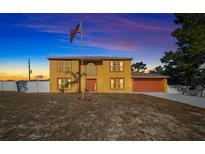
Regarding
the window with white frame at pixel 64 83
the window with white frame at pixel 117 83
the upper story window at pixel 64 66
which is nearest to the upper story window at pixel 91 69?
the upper story window at pixel 64 66

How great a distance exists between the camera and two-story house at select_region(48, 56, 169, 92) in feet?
93.2

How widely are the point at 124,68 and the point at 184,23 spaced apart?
1348 cm

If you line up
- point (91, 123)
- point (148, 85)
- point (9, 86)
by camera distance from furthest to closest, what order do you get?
point (9, 86), point (148, 85), point (91, 123)

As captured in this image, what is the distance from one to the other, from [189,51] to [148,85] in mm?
8651

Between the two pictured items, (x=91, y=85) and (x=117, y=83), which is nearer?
(x=91, y=85)

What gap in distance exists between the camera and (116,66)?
2923 cm

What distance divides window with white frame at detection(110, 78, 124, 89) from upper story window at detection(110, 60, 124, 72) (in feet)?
5.16

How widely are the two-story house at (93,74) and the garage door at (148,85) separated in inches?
116

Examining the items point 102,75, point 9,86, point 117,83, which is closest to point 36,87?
point 9,86

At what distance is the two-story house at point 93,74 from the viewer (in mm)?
28422

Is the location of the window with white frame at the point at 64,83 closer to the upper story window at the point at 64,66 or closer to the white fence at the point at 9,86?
the upper story window at the point at 64,66

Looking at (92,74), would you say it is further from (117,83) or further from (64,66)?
(64,66)

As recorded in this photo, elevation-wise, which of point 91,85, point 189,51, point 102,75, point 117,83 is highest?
point 189,51

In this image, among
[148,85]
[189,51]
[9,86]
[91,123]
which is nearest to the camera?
[91,123]
